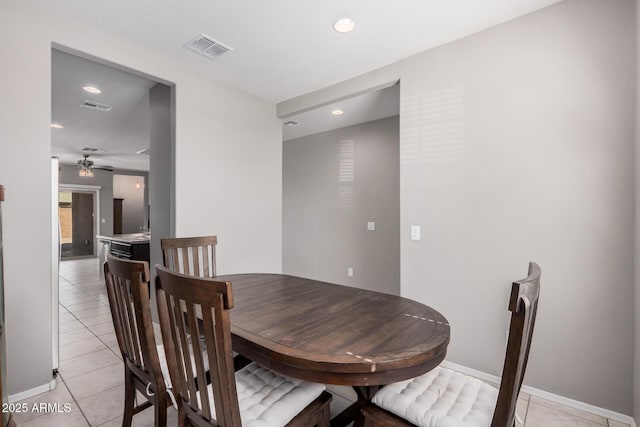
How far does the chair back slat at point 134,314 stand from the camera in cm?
122

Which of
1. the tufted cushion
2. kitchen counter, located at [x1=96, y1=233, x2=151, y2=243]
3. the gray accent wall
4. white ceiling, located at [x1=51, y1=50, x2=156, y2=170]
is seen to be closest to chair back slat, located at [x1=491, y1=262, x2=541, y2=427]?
the tufted cushion

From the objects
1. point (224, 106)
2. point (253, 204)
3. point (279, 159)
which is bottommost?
point (253, 204)

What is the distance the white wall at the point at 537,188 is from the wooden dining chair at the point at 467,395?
1116 millimetres

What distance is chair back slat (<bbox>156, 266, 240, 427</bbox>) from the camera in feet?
3.02

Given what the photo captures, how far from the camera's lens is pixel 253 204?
3680 mm

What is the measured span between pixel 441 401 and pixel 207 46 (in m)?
2.99

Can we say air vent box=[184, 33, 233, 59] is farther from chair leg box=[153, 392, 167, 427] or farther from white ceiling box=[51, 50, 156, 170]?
chair leg box=[153, 392, 167, 427]

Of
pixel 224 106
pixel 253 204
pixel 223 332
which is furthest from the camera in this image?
pixel 253 204

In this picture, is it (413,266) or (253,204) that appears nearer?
(413,266)

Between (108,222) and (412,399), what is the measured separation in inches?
410

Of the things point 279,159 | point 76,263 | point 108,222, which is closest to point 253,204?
point 279,159

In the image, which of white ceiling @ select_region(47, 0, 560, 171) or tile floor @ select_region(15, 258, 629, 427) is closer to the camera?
tile floor @ select_region(15, 258, 629, 427)

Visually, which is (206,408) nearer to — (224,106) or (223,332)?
(223,332)

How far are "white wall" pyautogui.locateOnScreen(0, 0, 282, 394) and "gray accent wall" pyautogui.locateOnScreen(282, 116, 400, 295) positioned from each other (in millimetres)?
1407
